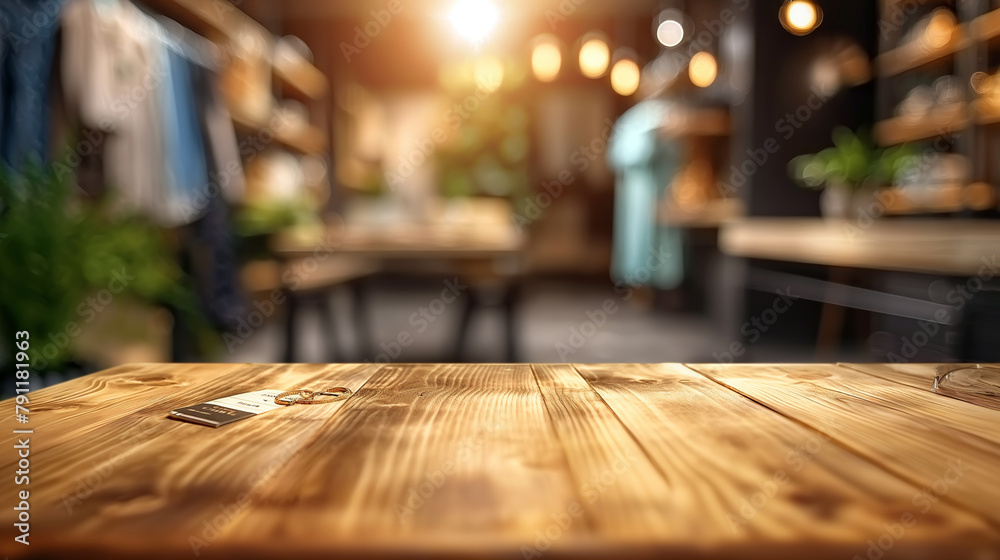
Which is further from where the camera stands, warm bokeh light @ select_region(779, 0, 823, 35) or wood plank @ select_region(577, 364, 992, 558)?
warm bokeh light @ select_region(779, 0, 823, 35)

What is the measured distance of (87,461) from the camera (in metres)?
0.49

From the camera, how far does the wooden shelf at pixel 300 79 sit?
535cm

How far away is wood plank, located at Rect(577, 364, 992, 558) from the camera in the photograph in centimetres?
37

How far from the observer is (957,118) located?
294cm

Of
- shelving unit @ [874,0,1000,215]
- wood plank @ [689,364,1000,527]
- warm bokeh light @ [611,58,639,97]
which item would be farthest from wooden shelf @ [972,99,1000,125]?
wood plank @ [689,364,1000,527]

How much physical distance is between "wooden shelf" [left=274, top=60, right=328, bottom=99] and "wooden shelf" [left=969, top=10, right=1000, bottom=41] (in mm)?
4294

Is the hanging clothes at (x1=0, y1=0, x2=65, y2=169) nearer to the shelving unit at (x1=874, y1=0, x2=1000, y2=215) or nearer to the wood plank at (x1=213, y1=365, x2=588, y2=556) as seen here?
the wood plank at (x1=213, y1=365, x2=588, y2=556)

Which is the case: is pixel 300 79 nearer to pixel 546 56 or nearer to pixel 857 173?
pixel 546 56

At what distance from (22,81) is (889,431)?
8.19ft

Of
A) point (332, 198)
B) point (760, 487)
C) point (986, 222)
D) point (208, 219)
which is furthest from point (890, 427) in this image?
point (332, 198)

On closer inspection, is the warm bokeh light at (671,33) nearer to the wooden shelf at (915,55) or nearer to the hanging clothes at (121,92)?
the wooden shelf at (915,55)

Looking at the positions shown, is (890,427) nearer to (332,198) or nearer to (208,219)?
(208,219)

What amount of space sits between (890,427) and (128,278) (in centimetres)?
201

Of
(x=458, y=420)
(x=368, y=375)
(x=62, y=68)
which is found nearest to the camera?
(x=458, y=420)
